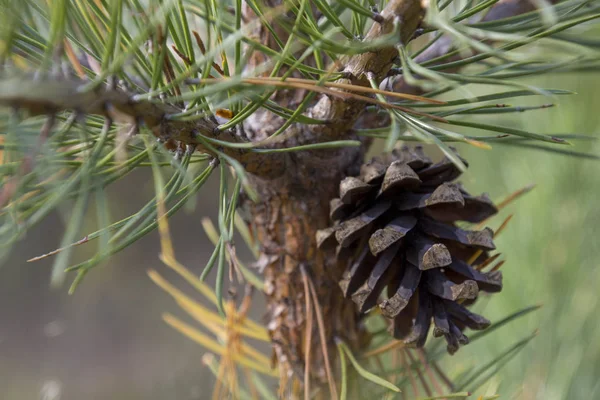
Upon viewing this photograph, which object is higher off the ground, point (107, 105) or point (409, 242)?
point (107, 105)

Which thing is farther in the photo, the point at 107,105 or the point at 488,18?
the point at 488,18

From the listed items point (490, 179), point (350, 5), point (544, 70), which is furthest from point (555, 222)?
point (350, 5)

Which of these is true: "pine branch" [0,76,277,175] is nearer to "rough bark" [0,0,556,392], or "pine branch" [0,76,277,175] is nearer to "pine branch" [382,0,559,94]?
"rough bark" [0,0,556,392]

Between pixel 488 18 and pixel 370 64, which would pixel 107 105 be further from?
pixel 488 18

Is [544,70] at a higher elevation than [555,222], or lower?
higher

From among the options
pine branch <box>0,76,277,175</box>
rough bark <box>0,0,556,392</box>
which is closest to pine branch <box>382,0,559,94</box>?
rough bark <box>0,0,556,392</box>

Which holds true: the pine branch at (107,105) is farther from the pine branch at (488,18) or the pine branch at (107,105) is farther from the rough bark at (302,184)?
the pine branch at (488,18)

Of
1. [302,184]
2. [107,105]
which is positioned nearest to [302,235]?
[302,184]

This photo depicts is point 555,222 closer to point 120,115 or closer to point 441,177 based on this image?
point 441,177
